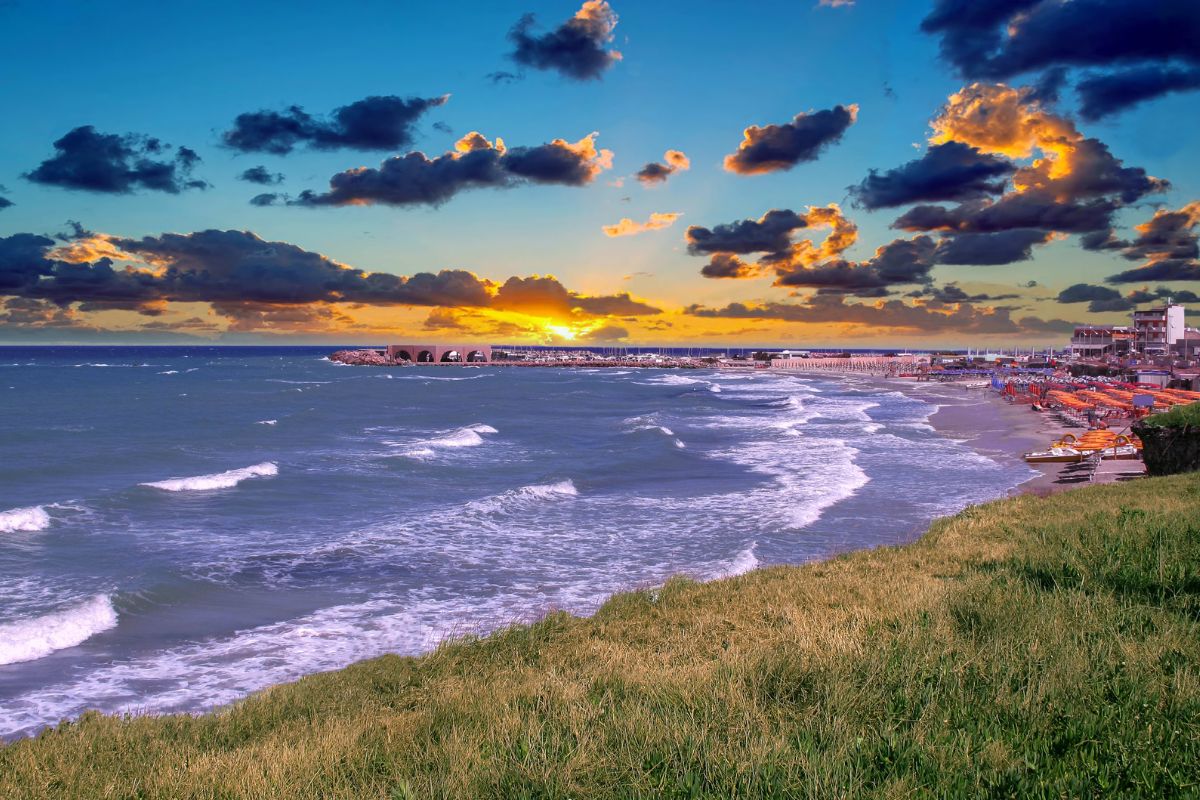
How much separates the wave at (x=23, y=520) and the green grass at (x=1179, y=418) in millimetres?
35061

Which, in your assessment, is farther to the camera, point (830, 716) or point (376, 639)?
point (376, 639)

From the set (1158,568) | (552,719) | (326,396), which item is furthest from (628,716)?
(326,396)

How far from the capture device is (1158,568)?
914 centimetres

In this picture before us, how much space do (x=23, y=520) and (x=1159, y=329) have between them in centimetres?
15936

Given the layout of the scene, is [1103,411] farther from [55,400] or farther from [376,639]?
[55,400]

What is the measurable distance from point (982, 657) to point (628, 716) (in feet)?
10.7

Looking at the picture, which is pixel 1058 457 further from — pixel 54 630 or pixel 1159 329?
pixel 1159 329

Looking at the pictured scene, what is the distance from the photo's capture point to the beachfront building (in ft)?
451

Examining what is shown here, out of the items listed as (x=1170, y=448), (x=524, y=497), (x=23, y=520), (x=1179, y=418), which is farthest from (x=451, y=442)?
(x=1179, y=418)

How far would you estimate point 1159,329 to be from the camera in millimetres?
132250

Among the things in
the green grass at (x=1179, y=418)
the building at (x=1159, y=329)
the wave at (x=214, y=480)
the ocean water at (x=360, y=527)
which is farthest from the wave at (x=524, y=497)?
the building at (x=1159, y=329)

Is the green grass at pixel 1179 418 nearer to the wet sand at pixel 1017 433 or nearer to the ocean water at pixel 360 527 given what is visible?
the wet sand at pixel 1017 433

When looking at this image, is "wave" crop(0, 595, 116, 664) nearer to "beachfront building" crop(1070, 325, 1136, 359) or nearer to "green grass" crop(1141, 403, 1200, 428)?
"green grass" crop(1141, 403, 1200, 428)

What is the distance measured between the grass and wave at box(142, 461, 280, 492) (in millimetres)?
22162
